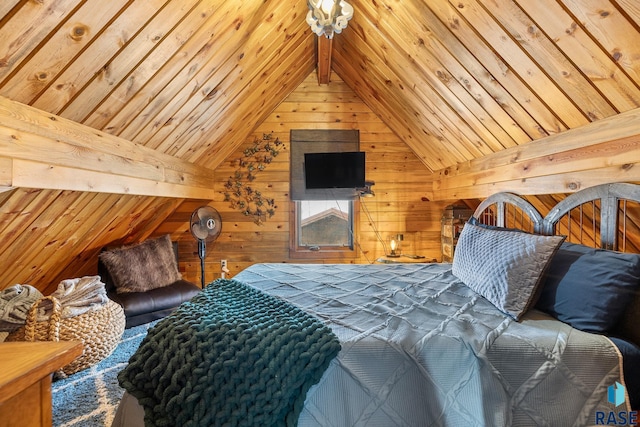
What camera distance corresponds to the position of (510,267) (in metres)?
→ 1.60

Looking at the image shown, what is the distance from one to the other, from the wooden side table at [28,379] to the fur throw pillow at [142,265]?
264 centimetres

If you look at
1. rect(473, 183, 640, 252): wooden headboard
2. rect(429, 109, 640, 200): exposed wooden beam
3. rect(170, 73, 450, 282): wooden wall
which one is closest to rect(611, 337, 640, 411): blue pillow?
rect(473, 183, 640, 252): wooden headboard

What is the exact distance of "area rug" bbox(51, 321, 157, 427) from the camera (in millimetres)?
1733

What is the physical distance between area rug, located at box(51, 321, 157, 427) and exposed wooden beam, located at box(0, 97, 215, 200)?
4.09 ft

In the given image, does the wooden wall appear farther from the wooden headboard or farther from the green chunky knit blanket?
the green chunky knit blanket

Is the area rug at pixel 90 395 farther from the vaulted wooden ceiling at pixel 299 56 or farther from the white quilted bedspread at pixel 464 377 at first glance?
the vaulted wooden ceiling at pixel 299 56

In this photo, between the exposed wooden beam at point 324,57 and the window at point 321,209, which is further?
the window at point 321,209

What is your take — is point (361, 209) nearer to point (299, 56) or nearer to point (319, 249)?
point (319, 249)

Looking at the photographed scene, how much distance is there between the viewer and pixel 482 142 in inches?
112

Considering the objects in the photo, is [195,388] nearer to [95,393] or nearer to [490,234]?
[95,393]

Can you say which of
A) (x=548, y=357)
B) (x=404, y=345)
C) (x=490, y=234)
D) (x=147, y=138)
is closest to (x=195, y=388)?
(x=404, y=345)

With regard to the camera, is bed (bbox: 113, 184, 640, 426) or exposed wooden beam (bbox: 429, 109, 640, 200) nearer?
bed (bbox: 113, 184, 640, 426)

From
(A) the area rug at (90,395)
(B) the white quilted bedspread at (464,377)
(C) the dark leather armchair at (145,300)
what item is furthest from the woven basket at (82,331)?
(B) the white quilted bedspread at (464,377)

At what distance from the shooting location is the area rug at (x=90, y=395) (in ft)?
5.69
